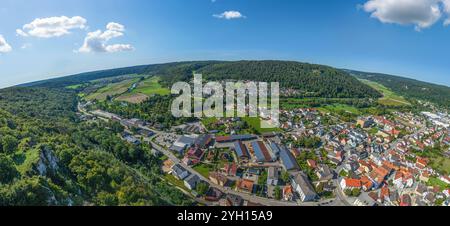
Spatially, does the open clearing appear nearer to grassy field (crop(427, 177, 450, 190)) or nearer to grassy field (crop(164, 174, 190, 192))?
grassy field (crop(164, 174, 190, 192))

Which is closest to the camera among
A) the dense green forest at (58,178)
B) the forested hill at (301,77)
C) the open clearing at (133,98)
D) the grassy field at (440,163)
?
the dense green forest at (58,178)

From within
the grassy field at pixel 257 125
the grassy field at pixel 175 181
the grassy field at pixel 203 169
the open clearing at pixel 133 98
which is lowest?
the grassy field at pixel 175 181

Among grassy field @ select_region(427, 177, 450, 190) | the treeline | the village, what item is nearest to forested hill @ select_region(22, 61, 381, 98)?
the treeline

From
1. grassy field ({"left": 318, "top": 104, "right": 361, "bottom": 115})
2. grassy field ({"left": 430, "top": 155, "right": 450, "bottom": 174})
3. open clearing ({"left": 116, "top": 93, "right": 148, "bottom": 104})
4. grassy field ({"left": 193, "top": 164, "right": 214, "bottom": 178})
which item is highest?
open clearing ({"left": 116, "top": 93, "right": 148, "bottom": 104})

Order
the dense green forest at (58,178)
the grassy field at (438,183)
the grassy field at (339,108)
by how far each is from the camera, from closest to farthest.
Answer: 1. the dense green forest at (58,178)
2. the grassy field at (438,183)
3. the grassy field at (339,108)

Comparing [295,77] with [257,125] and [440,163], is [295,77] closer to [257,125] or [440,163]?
[257,125]

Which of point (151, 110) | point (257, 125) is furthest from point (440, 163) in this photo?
point (151, 110)

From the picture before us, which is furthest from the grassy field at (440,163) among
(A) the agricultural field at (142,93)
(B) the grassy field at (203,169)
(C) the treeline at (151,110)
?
(A) the agricultural field at (142,93)

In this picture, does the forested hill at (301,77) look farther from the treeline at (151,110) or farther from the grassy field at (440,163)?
the grassy field at (440,163)
